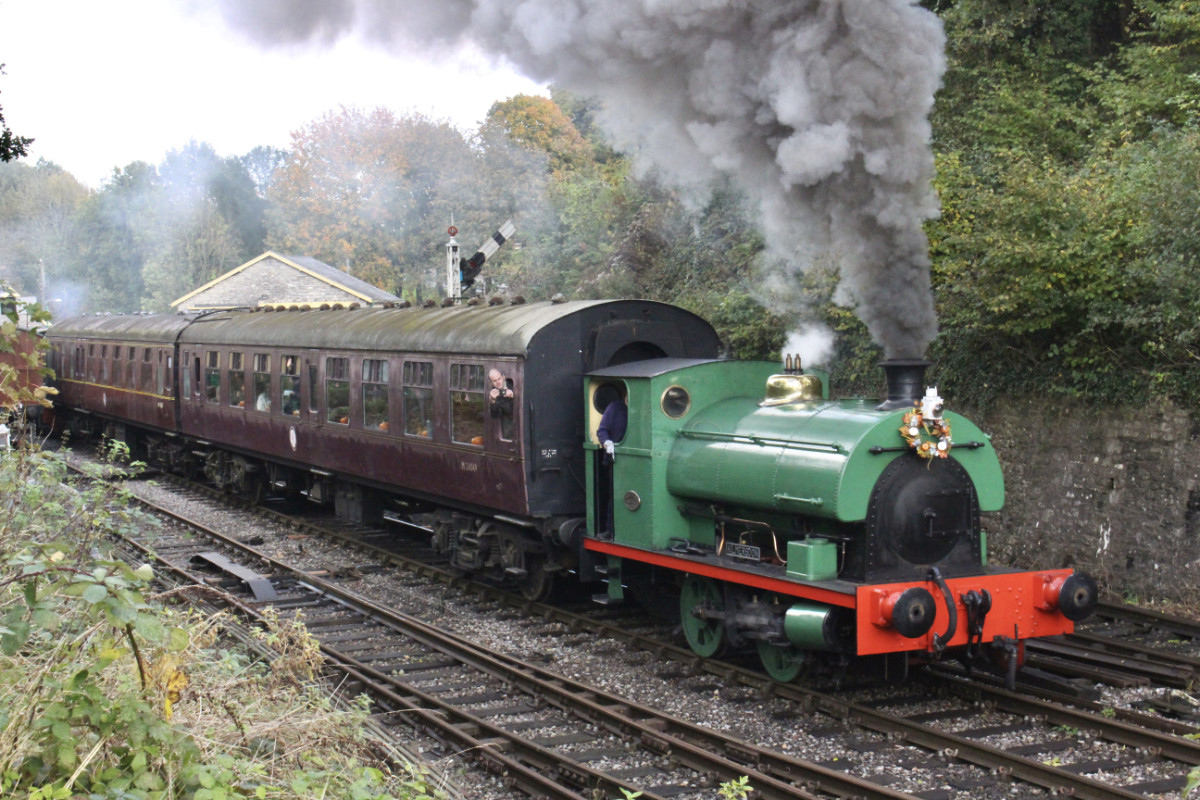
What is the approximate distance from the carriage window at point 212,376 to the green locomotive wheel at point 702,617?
35.6ft

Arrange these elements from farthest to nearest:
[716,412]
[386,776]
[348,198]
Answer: [348,198], [716,412], [386,776]

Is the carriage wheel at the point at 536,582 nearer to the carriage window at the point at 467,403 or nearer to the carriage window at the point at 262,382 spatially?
the carriage window at the point at 467,403

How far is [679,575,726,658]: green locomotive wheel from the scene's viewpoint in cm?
842

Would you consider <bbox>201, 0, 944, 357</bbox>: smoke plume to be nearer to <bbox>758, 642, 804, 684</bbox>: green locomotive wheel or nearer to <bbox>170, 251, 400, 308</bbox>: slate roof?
<bbox>758, 642, 804, 684</bbox>: green locomotive wheel

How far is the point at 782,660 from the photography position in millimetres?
7980

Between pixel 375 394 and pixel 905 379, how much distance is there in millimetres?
6644

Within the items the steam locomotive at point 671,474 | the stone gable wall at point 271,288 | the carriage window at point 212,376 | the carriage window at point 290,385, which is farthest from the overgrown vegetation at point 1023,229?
the carriage window at point 212,376

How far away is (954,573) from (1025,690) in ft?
3.42

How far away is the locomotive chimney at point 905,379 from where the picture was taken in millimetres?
7621

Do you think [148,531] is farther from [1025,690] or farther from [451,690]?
[1025,690]

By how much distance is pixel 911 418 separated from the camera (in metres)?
7.25

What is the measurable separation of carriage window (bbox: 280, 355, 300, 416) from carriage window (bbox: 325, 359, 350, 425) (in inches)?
39.6

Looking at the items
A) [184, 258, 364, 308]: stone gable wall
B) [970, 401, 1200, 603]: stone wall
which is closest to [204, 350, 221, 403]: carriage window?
[970, 401, 1200, 603]: stone wall

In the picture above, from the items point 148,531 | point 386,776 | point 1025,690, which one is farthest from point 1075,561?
point 148,531
